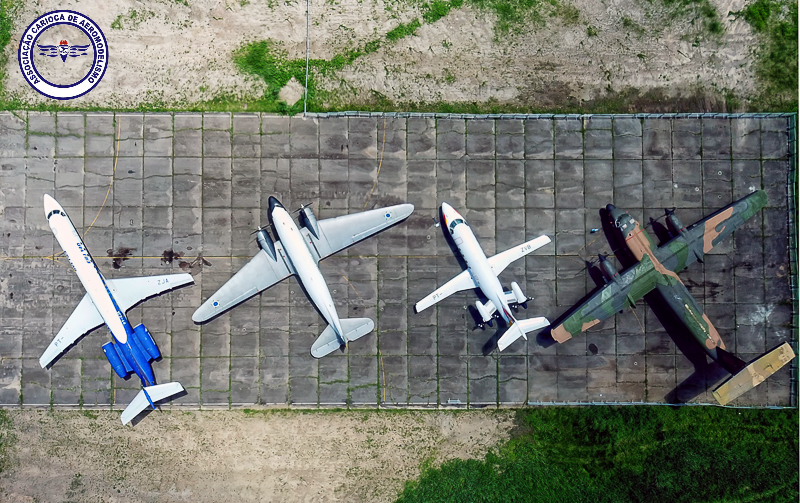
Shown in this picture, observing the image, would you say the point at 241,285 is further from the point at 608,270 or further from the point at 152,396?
the point at 608,270

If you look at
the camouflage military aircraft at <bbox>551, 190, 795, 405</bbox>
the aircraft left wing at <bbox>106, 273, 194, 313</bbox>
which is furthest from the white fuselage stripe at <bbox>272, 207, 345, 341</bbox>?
the camouflage military aircraft at <bbox>551, 190, 795, 405</bbox>

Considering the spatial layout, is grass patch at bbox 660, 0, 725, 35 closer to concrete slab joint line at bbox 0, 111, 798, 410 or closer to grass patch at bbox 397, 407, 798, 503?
concrete slab joint line at bbox 0, 111, 798, 410

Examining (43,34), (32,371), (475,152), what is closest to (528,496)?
(475,152)

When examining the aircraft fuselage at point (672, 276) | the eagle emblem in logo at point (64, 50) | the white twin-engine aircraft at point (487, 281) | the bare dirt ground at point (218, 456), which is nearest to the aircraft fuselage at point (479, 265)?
the white twin-engine aircraft at point (487, 281)

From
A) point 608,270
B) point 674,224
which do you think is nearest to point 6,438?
point 608,270

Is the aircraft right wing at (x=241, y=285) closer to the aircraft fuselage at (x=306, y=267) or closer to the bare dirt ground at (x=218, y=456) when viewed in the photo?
the aircraft fuselage at (x=306, y=267)
